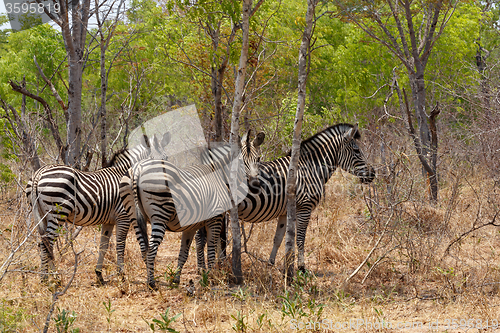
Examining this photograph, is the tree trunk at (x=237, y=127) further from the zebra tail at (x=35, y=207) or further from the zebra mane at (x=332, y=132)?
the zebra tail at (x=35, y=207)

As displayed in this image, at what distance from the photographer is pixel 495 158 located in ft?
24.9

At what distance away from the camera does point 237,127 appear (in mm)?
5184

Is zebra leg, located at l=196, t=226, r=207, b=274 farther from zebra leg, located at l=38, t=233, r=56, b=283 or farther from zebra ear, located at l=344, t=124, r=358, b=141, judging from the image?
zebra ear, located at l=344, t=124, r=358, b=141

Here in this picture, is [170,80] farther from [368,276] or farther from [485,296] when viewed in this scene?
[485,296]

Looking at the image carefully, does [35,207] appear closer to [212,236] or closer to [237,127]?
[212,236]

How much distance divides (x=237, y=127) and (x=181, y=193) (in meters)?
1.06

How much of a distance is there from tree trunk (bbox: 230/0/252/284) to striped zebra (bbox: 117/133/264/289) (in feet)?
1.33

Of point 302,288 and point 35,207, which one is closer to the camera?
point 302,288

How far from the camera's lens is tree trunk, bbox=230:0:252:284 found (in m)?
5.01

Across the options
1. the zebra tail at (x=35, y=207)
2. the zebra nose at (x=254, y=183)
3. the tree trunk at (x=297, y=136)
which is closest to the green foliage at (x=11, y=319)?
the zebra tail at (x=35, y=207)

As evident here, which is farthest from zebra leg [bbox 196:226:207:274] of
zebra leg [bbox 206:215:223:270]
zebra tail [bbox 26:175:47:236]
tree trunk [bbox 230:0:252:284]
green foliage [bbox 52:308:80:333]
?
green foliage [bbox 52:308:80:333]

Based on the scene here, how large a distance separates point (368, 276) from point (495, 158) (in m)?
3.85

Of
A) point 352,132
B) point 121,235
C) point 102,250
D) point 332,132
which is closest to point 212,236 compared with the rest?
point 121,235

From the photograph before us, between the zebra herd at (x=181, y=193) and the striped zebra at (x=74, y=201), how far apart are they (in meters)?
0.01
